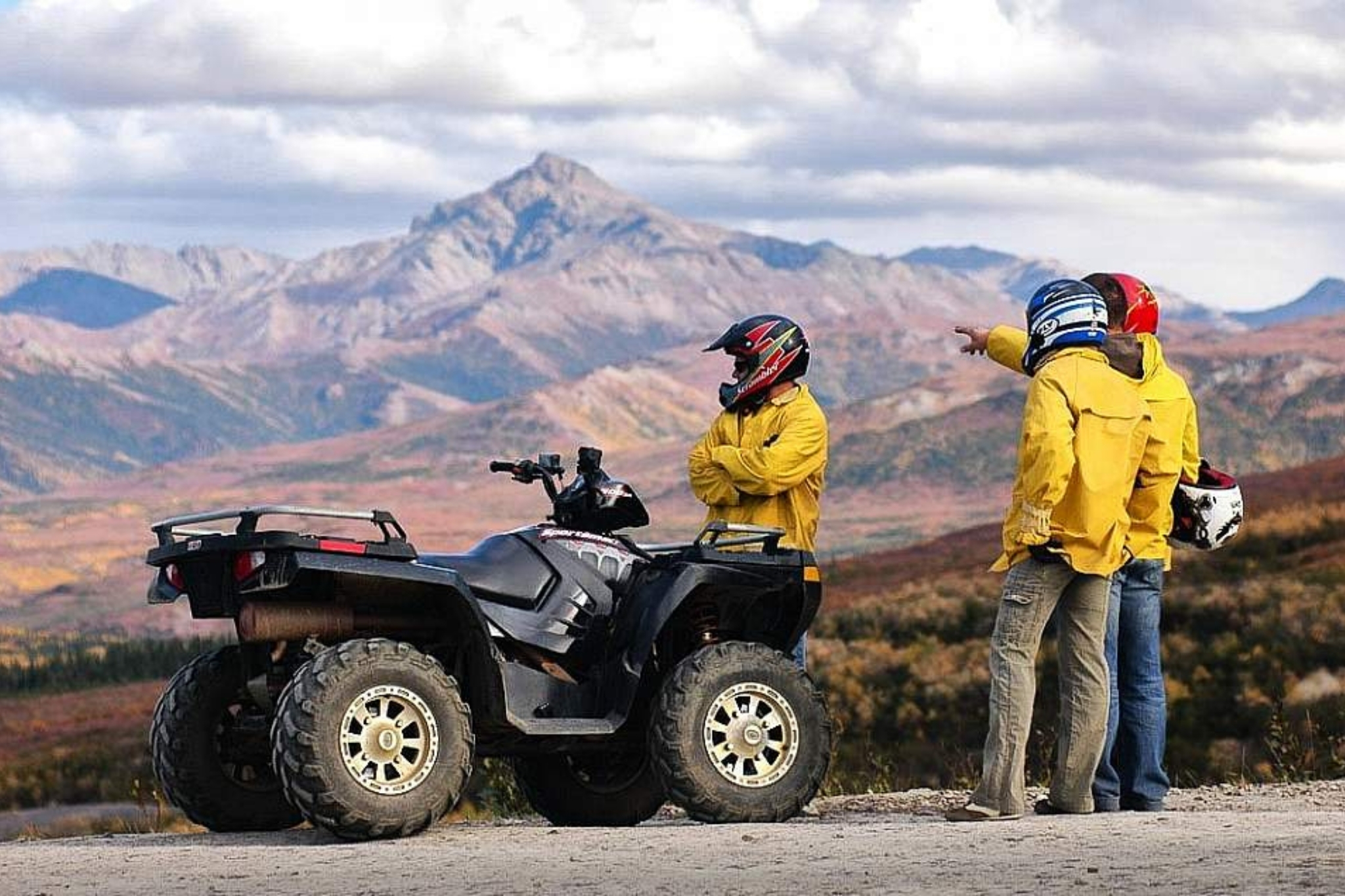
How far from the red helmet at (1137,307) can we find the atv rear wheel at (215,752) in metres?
4.28

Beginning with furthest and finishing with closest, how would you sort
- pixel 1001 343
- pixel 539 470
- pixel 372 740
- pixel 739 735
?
pixel 1001 343 < pixel 539 470 < pixel 739 735 < pixel 372 740

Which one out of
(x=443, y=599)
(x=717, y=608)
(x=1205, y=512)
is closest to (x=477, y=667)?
(x=443, y=599)

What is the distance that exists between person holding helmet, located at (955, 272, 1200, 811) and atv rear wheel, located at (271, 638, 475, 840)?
2.94 meters

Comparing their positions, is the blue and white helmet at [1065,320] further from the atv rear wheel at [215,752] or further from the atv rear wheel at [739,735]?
the atv rear wheel at [215,752]

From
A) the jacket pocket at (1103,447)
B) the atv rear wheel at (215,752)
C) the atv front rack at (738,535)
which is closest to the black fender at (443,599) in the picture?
the atv rear wheel at (215,752)

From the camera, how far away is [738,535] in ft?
32.1

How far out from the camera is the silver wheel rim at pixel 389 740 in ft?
27.5

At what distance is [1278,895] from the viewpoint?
6.18m

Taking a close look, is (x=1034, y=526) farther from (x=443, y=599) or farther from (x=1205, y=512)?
(x=443, y=599)

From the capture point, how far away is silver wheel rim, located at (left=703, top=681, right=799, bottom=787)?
9.12 metres

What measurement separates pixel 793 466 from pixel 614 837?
2351mm

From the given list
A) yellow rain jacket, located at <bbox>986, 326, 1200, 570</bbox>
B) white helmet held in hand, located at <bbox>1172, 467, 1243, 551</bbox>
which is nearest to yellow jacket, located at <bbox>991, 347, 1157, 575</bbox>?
yellow rain jacket, located at <bbox>986, 326, 1200, 570</bbox>

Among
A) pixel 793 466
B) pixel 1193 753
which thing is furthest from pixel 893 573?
pixel 793 466

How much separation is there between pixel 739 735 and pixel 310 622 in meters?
1.89
